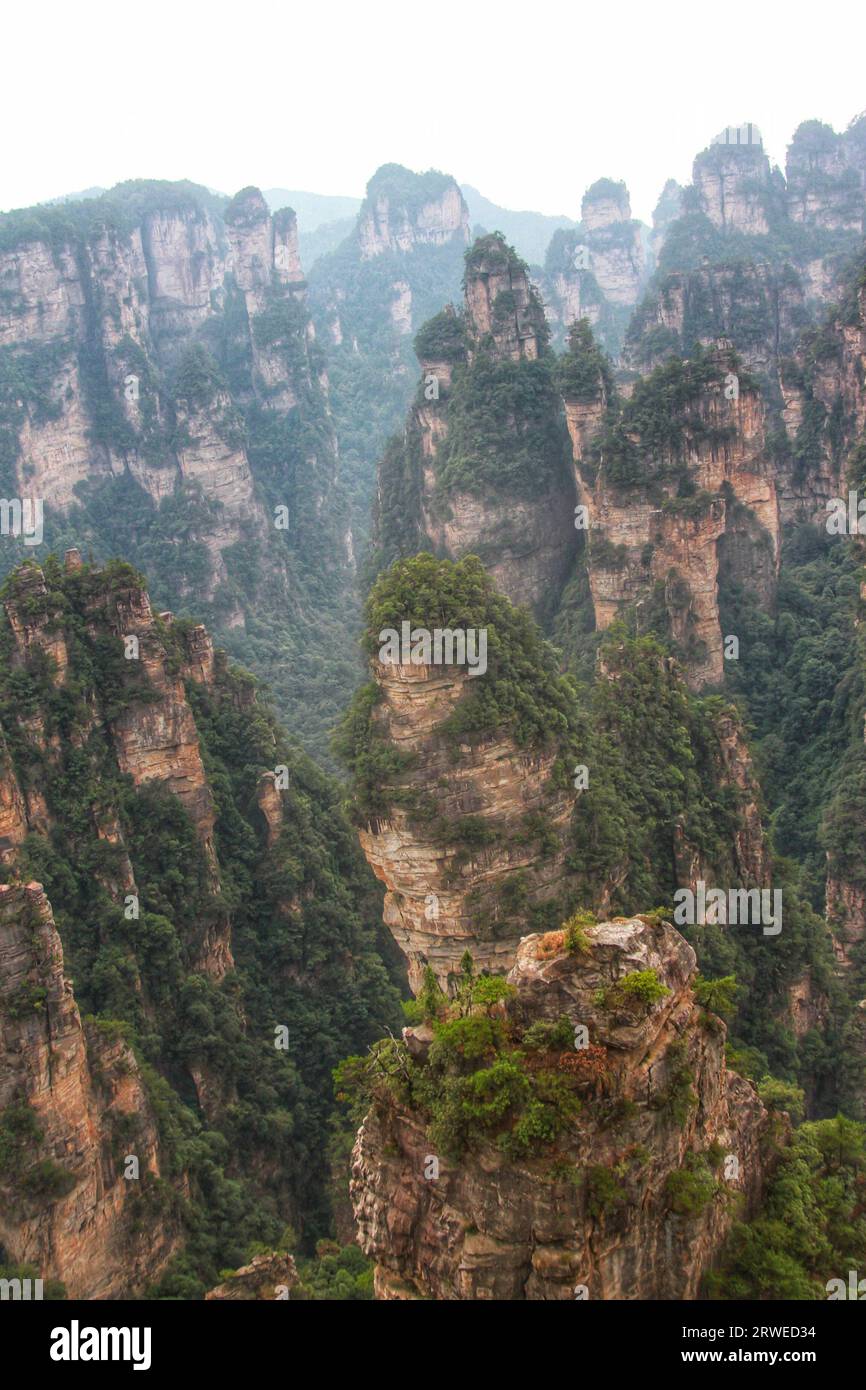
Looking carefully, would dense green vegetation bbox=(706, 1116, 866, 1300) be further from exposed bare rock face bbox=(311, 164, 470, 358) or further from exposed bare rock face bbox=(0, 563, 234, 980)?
exposed bare rock face bbox=(311, 164, 470, 358)

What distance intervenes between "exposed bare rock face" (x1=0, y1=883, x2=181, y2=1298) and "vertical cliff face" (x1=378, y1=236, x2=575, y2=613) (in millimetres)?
39188

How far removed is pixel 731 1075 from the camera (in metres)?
17.4

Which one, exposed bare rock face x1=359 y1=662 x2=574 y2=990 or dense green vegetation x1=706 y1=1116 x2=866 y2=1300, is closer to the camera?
dense green vegetation x1=706 y1=1116 x2=866 y2=1300

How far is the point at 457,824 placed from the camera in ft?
91.0

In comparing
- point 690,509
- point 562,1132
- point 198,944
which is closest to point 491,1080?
point 562,1132

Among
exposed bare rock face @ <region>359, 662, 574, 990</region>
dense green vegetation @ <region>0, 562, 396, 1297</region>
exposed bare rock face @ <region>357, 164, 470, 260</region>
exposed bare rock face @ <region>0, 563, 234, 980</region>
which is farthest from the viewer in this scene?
exposed bare rock face @ <region>357, 164, 470, 260</region>

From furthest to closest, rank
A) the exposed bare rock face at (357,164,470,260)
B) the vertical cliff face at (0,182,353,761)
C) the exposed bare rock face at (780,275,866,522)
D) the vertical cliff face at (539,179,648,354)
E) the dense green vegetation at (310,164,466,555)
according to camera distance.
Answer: the exposed bare rock face at (357,164,470,260), the vertical cliff face at (539,179,648,354), the dense green vegetation at (310,164,466,555), the vertical cliff face at (0,182,353,761), the exposed bare rock face at (780,275,866,522)

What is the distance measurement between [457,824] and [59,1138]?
1088 cm

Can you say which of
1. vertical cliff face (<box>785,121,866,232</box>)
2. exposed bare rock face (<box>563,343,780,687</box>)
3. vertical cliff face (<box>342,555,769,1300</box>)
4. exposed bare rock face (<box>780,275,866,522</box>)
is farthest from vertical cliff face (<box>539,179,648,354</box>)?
vertical cliff face (<box>342,555,769,1300</box>)

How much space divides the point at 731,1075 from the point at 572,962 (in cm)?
419

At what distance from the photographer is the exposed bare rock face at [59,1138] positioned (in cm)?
2116

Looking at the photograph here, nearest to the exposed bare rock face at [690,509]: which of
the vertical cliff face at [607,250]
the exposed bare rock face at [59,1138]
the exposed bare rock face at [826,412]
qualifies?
the exposed bare rock face at [826,412]

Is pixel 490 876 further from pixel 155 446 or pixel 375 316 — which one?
pixel 375 316

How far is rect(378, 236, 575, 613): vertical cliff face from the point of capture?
60.3 m
